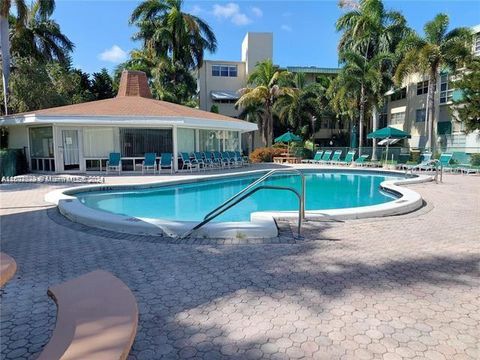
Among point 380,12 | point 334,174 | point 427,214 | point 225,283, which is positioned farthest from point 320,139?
point 225,283

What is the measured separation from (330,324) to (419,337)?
0.75 meters

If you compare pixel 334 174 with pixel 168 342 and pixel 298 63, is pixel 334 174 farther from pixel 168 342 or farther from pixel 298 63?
pixel 298 63

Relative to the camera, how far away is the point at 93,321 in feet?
8.73

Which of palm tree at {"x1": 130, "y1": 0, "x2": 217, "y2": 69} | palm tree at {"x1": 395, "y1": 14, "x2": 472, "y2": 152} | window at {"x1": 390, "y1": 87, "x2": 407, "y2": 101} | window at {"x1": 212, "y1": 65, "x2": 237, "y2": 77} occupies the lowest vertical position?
window at {"x1": 390, "y1": 87, "x2": 407, "y2": 101}

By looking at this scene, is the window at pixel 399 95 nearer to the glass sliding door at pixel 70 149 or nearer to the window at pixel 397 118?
the window at pixel 397 118

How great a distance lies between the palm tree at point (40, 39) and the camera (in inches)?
1125

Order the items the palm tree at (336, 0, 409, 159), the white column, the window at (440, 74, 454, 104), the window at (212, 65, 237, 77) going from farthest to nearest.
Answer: the window at (212, 65, 237, 77) → the palm tree at (336, 0, 409, 159) → the window at (440, 74, 454, 104) → the white column

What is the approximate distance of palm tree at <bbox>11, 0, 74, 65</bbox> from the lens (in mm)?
28578

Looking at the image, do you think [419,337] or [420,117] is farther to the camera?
[420,117]

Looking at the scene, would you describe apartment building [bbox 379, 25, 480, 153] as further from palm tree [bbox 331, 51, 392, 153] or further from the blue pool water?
the blue pool water

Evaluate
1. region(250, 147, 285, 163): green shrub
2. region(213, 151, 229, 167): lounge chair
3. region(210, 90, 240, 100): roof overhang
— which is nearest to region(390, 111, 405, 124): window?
region(250, 147, 285, 163): green shrub

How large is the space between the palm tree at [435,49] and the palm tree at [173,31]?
59.4 feet

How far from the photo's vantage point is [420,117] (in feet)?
106

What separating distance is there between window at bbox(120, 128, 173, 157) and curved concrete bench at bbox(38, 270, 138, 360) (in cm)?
1655
